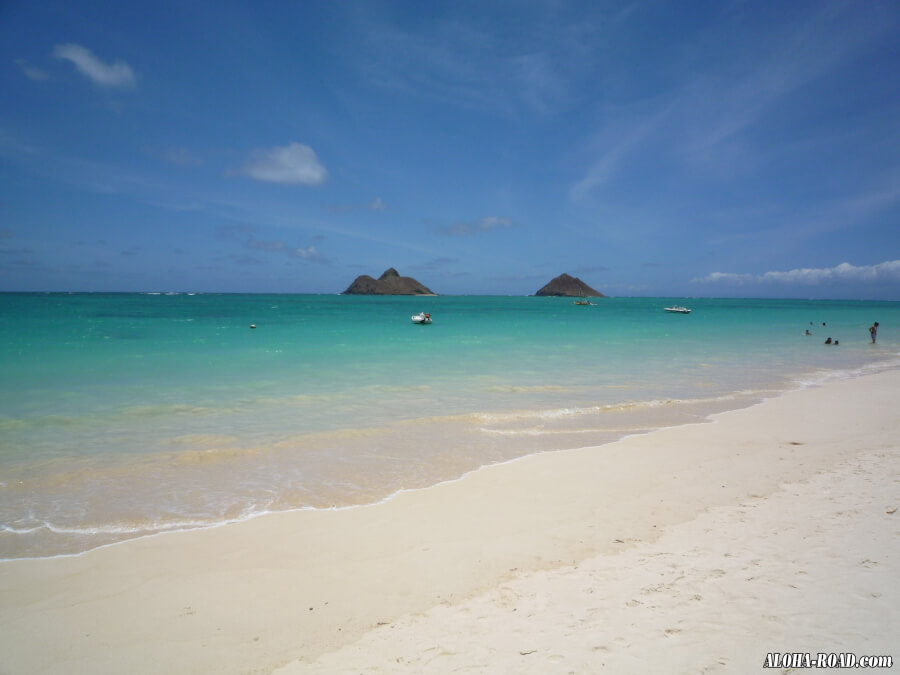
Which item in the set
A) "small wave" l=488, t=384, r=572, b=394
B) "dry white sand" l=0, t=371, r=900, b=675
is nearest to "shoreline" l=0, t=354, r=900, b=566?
"dry white sand" l=0, t=371, r=900, b=675

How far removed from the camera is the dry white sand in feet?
11.8

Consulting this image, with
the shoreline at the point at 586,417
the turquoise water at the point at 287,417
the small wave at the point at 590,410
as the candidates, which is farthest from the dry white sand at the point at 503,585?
the small wave at the point at 590,410

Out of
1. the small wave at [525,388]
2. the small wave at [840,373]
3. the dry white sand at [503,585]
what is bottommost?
the dry white sand at [503,585]

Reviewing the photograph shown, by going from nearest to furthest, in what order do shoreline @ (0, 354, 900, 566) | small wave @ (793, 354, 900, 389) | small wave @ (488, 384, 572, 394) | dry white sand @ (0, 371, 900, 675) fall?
dry white sand @ (0, 371, 900, 675) → shoreline @ (0, 354, 900, 566) → small wave @ (488, 384, 572, 394) → small wave @ (793, 354, 900, 389)

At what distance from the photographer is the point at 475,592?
177 inches

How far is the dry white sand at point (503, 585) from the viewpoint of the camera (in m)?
3.60

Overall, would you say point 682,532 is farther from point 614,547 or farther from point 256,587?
point 256,587

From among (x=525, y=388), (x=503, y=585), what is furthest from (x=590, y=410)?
(x=503, y=585)

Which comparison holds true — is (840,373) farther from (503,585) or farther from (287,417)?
(287,417)

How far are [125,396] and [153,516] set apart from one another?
9812 millimetres

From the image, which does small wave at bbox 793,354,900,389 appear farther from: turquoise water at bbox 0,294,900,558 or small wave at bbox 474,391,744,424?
small wave at bbox 474,391,744,424

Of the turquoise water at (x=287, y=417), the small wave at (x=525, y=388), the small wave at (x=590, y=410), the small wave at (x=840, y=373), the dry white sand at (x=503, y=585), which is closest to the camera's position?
the dry white sand at (x=503, y=585)

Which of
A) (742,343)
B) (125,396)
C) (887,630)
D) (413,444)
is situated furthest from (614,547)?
(742,343)

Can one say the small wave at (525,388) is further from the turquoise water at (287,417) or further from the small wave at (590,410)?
the small wave at (590,410)
